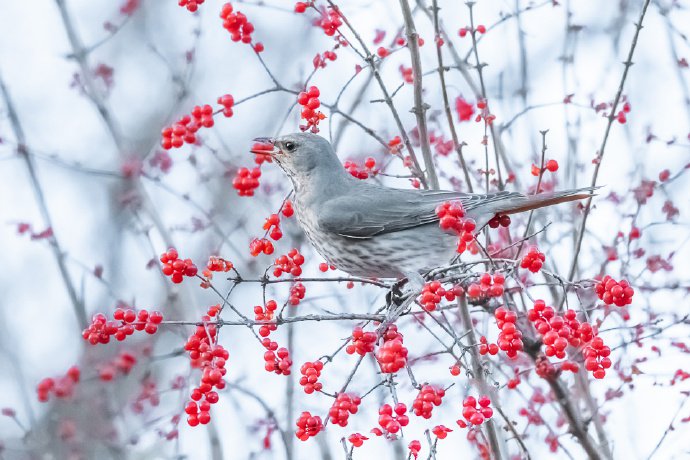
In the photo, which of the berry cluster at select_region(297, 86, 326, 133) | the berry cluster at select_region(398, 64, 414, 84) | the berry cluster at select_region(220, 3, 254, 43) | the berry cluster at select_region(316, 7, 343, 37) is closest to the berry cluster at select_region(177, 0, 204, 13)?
the berry cluster at select_region(220, 3, 254, 43)

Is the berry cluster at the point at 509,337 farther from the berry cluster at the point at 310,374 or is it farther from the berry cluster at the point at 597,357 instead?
the berry cluster at the point at 310,374

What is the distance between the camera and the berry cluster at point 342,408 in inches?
118

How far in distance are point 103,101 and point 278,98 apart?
3.92 m

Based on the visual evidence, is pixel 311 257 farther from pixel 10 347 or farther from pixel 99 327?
pixel 99 327

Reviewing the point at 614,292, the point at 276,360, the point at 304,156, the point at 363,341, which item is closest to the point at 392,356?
the point at 363,341

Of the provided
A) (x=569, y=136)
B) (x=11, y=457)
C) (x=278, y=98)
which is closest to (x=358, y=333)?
(x=569, y=136)

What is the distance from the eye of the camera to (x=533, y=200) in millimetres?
4188

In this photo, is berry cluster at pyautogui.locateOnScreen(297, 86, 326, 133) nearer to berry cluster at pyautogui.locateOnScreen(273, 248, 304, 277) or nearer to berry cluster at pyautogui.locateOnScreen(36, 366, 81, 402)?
berry cluster at pyautogui.locateOnScreen(273, 248, 304, 277)

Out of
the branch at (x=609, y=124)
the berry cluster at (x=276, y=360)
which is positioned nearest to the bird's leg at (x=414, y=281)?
the branch at (x=609, y=124)

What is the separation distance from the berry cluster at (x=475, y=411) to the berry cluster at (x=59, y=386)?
2.59 meters

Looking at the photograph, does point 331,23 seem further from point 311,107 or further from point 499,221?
point 499,221

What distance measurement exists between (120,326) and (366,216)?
5.89 feet

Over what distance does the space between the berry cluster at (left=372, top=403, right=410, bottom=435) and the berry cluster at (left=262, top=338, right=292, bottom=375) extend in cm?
44

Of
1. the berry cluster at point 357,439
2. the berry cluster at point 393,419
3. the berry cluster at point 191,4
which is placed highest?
the berry cluster at point 191,4
